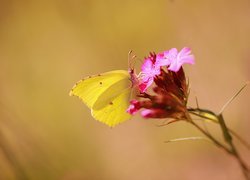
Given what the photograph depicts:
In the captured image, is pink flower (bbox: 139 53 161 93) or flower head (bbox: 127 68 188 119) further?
pink flower (bbox: 139 53 161 93)

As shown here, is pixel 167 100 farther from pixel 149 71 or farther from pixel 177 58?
pixel 149 71

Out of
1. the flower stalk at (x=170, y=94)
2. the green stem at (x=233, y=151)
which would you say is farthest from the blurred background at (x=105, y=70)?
the green stem at (x=233, y=151)

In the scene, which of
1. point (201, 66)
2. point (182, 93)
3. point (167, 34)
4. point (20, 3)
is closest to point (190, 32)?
point (201, 66)

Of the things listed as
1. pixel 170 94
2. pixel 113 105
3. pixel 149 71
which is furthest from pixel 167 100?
pixel 113 105

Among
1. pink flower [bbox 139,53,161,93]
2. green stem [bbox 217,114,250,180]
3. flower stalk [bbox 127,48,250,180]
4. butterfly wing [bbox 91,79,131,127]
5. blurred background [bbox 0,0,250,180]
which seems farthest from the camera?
blurred background [bbox 0,0,250,180]

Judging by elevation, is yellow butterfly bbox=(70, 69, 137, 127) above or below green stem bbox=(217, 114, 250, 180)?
above

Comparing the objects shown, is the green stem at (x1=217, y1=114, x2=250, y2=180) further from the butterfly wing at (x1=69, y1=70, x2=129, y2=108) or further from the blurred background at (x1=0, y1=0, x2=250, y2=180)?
the blurred background at (x1=0, y1=0, x2=250, y2=180)

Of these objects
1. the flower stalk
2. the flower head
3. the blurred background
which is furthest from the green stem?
the blurred background
